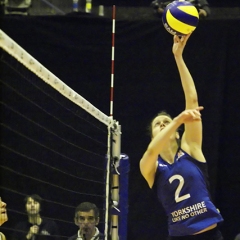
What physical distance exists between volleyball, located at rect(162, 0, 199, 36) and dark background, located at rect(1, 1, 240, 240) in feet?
6.61

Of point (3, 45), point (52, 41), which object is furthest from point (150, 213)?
point (3, 45)

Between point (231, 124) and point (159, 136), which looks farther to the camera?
point (231, 124)

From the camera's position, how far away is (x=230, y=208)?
273 inches

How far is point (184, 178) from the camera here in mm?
4062

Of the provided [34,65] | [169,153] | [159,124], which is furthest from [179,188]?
[34,65]

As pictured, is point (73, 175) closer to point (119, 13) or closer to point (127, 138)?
point (127, 138)

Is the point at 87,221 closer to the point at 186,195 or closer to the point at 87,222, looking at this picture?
the point at 87,222

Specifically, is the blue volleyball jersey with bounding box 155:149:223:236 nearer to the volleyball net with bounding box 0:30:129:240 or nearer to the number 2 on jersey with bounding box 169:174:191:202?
the number 2 on jersey with bounding box 169:174:191:202

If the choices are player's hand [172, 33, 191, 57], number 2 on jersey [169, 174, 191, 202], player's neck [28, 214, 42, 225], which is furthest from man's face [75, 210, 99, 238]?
player's hand [172, 33, 191, 57]

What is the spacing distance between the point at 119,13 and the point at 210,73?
1.15m

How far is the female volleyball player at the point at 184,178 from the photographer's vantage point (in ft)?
13.1

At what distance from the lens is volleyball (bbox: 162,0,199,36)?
4695 mm

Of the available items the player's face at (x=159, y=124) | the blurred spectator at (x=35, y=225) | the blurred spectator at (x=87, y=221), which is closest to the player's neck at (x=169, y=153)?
the player's face at (x=159, y=124)

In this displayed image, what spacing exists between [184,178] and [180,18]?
4.03 ft
